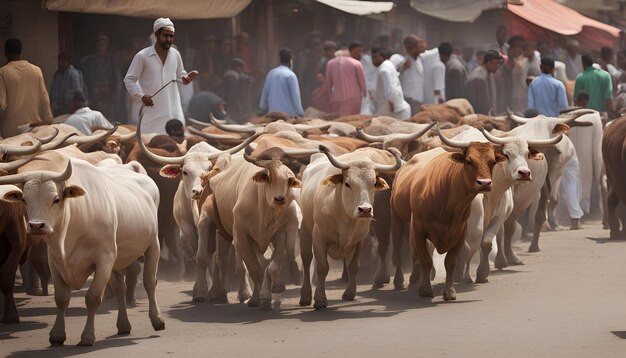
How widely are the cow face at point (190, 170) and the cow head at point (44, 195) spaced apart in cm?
336

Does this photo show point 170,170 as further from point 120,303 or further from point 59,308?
point 59,308

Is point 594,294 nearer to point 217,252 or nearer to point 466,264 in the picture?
point 466,264

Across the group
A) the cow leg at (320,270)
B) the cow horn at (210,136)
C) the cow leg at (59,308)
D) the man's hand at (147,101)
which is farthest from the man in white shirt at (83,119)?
the cow leg at (59,308)

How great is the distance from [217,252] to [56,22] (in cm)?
793

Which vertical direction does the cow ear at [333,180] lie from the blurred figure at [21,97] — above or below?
below

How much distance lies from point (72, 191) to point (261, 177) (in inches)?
92.3

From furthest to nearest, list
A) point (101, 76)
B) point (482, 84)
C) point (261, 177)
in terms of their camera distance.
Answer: point (482, 84), point (101, 76), point (261, 177)

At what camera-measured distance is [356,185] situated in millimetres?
12859

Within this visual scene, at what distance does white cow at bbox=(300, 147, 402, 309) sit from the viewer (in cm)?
1289

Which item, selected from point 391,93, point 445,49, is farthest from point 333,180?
point 445,49

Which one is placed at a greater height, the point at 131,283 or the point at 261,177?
the point at 261,177

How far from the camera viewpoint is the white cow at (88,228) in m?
10.9

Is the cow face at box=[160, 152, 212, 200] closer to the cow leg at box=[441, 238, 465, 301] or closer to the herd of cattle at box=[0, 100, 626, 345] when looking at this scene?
the herd of cattle at box=[0, 100, 626, 345]

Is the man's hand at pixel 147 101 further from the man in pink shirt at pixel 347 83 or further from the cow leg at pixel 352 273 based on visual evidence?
the man in pink shirt at pixel 347 83
